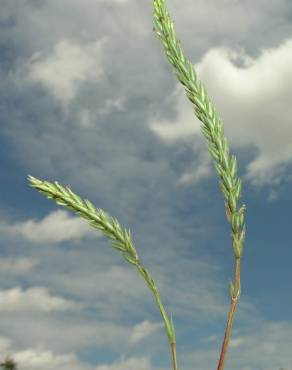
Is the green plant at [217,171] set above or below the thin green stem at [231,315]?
above

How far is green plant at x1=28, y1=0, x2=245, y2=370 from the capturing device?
3.54 meters

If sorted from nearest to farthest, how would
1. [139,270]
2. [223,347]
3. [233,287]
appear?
[223,347], [233,287], [139,270]

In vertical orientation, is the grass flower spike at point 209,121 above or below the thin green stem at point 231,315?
above

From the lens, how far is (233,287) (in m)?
3.45

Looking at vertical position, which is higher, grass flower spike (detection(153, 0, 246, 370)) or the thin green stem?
grass flower spike (detection(153, 0, 246, 370))

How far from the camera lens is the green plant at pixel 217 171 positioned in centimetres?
354

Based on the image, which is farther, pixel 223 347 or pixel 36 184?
pixel 36 184

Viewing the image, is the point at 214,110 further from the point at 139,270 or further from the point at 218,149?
the point at 139,270

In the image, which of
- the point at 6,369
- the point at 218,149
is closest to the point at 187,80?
the point at 218,149

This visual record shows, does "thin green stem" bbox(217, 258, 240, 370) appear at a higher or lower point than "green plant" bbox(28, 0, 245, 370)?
lower

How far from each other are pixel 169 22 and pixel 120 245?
5.57 feet

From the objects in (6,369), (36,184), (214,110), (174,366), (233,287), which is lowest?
(174,366)

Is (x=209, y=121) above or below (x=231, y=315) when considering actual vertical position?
above

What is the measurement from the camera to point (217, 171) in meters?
3.78
